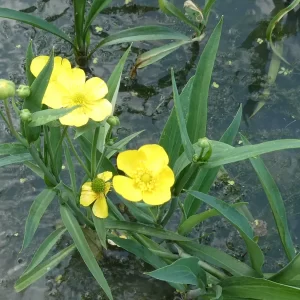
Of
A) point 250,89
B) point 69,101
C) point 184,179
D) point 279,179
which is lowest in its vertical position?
point 279,179

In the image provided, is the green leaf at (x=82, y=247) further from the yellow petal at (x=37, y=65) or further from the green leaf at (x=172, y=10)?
the green leaf at (x=172, y=10)

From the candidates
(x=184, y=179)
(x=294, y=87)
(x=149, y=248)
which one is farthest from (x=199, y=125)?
(x=294, y=87)

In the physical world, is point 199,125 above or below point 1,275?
above

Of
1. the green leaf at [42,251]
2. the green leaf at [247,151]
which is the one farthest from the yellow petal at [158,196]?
the green leaf at [42,251]

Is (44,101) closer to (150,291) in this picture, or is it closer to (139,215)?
(139,215)

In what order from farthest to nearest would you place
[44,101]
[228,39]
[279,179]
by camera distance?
[228,39] < [279,179] < [44,101]

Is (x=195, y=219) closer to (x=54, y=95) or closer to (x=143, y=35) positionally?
A: (x=54, y=95)

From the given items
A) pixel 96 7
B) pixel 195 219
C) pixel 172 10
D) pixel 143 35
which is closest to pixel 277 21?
pixel 172 10
